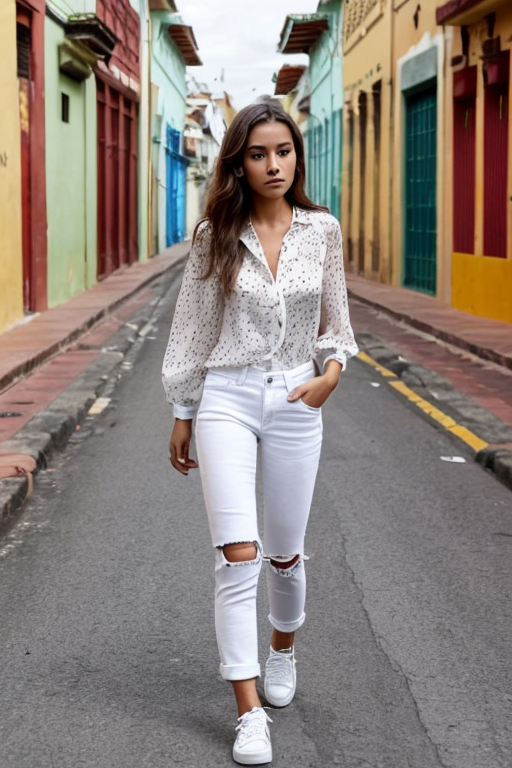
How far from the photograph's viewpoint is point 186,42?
150 feet

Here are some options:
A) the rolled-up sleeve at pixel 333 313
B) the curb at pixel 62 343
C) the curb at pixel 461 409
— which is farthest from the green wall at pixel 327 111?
the rolled-up sleeve at pixel 333 313

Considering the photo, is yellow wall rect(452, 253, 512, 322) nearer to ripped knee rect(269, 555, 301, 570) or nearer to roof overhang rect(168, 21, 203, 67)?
ripped knee rect(269, 555, 301, 570)

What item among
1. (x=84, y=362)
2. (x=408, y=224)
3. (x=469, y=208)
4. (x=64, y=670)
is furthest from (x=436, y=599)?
(x=408, y=224)

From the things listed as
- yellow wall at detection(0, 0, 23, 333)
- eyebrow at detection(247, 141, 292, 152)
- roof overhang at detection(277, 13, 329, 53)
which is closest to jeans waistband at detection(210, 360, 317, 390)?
Result: eyebrow at detection(247, 141, 292, 152)

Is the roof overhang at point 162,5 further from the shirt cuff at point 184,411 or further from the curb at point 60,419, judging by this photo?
the shirt cuff at point 184,411

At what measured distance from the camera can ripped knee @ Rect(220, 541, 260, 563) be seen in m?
3.54

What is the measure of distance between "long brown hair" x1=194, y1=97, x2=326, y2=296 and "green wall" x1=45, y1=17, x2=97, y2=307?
14.7 m

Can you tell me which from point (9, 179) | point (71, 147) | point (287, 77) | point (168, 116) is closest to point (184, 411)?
point (9, 179)

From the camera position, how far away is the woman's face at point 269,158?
364 cm

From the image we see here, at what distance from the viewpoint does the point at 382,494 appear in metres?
7.11

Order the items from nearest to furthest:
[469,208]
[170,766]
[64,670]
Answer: [170,766] → [64,670] → [469,208]

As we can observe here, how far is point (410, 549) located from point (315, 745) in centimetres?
232

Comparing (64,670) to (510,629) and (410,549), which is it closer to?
(510,629)

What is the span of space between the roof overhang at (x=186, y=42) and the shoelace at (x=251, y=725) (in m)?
38.8
